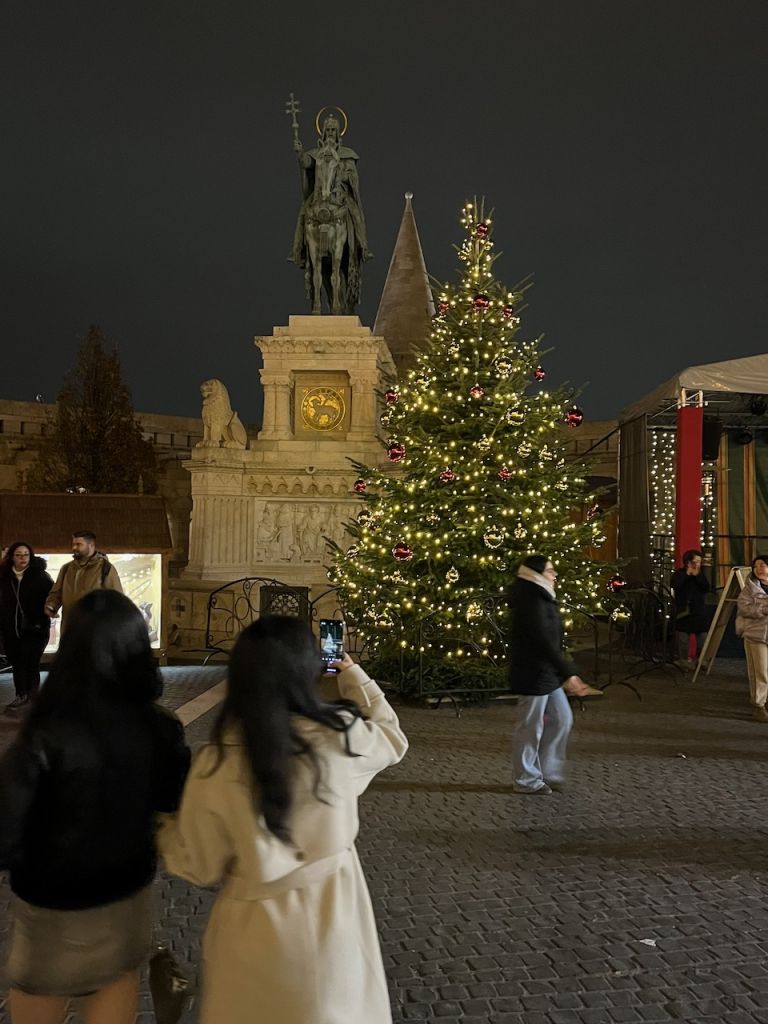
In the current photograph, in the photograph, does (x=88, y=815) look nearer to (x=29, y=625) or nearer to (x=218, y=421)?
(x=29, y=625)

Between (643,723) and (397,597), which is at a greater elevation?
(397,597)

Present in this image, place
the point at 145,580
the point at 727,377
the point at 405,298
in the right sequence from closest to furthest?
the point at 145,580 < the point at 727,377 < the point at 405,298

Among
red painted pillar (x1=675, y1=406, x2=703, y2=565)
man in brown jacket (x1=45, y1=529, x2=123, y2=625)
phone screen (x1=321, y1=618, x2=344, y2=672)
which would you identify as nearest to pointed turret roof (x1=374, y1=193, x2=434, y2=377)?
red painted pillar (x1=675, y1=406, x2=703, y2=565)

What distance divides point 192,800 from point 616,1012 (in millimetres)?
2239

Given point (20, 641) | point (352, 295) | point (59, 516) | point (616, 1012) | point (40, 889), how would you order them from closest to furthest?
point (40, 889)
point (616, 1012)
point (20, 641)
point (59, 516)
point (352, 295)

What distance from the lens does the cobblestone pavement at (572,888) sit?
364cm

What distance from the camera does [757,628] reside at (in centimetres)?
930

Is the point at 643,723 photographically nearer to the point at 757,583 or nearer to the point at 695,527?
the point at 757,583

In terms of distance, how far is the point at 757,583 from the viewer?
9.24 metres

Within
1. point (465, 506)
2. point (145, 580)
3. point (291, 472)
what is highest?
point (291, 472)

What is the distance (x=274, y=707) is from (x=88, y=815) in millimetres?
551

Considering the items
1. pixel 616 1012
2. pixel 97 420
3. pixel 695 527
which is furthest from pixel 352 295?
pixel 616 1012

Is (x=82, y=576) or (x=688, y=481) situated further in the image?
(x=688, y=481)

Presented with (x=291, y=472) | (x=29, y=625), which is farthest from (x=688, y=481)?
(x=29, y=625)
